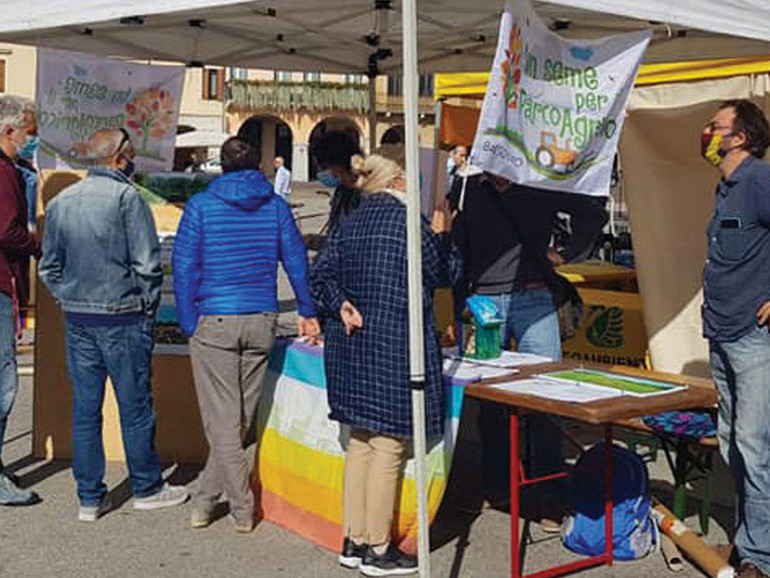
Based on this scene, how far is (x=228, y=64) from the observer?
7.50m

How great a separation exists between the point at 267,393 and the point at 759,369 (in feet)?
7.09

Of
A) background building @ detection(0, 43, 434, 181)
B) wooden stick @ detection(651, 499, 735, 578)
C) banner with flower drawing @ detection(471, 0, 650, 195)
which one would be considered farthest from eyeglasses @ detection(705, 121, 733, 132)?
background building @ detection(0, 43, 434, 181)

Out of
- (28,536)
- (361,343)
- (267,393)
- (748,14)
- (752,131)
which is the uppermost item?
(748,14)

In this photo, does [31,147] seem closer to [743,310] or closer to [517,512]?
[517,512]

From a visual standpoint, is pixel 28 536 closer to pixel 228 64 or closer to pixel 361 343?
pixel 361 343

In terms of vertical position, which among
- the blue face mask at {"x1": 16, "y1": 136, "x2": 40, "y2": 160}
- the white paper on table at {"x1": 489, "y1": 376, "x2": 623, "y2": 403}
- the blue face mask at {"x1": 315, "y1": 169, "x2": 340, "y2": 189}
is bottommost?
the white paper on table at {"x1": 489, "y1": 376, "x2": 623, "y2": 403}

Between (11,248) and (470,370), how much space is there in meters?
2.14

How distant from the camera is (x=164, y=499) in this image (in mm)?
5516

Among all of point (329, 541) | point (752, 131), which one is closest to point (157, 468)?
point (329, 541)

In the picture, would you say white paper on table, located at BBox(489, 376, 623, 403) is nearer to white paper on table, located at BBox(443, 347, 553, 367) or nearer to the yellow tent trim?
white paper on table, located at BBox(443, 347, 553, 367)

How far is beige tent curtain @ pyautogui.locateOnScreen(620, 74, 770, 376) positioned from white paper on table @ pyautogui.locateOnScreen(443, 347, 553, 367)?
1.95m

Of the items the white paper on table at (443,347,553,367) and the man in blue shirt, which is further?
the white paper on table at (443,347,553,367)

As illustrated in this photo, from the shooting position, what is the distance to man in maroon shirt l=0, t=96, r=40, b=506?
5348 mm

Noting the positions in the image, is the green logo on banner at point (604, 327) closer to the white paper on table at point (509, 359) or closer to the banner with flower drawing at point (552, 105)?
the white paper on table at point (509, 359)
